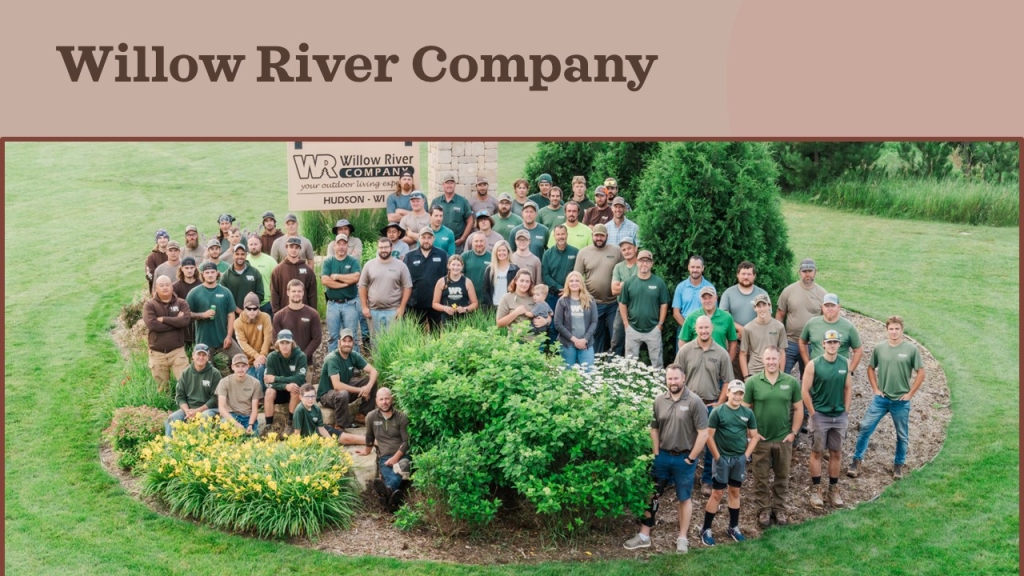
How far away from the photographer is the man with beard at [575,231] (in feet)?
47.3

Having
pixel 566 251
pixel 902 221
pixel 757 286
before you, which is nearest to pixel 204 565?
pixel 566 251

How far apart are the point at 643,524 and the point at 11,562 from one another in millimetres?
6440

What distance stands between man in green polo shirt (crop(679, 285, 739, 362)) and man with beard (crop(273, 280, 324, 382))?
179 inches

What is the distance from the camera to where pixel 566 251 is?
→ 13.8 metres

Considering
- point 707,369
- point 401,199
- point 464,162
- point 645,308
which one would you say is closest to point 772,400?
point 707,369

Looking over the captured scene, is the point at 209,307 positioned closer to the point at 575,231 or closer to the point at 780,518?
the point at 575,231

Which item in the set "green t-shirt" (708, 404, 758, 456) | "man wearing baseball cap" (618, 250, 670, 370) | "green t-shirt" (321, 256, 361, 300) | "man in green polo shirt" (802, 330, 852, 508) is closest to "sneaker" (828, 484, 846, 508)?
"man in green polo shirt" (802, 330, 852, 508)

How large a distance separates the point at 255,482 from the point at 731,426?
4957 millimetres

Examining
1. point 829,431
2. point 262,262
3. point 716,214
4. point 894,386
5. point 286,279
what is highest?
point 716,214

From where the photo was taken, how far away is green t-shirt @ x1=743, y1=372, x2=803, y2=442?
10.9m

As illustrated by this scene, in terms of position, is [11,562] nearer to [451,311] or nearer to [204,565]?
[204,565]

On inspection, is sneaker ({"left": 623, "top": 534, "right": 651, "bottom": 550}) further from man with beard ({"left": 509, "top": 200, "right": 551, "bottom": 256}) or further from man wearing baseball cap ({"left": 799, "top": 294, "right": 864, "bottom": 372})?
man with beard ({"left": 509, "top": 200, "right": 551, "bottom": 256})

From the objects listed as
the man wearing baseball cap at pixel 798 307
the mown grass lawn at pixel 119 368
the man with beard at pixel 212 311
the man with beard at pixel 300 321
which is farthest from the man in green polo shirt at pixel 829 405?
the man with beard at pixel 212 311

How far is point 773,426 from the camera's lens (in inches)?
433
